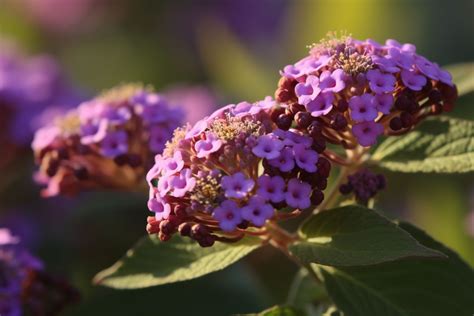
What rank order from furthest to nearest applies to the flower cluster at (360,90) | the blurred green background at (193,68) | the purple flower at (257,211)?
1. the blurred green background at (193,68)
2. the flower cluster at (360,90)
3. the purple flower at (257,211)

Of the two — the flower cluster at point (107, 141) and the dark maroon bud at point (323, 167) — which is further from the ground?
the flower cluster at point (107, 141)

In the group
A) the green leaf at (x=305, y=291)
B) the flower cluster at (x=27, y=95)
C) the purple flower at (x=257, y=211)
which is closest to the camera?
the purple flower at (x=257, y=211)

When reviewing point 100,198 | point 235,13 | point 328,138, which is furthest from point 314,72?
point 235,13

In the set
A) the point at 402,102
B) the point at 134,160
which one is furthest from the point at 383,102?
the point at 134,160

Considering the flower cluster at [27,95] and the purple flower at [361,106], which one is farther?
the flower cluster at [27,95]

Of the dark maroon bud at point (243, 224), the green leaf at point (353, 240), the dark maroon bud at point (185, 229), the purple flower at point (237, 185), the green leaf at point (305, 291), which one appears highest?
the purple flower at point (237, 185)

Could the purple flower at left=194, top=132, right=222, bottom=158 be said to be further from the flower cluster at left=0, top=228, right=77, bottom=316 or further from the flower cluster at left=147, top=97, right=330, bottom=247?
the flower cluster at left=0, top=228, right=77, bottom=316

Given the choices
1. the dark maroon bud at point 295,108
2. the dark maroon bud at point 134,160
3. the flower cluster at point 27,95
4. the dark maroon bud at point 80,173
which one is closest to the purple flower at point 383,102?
the dark maroon bud at point 295,108

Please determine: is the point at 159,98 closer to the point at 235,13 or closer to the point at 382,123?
the point at 382,123

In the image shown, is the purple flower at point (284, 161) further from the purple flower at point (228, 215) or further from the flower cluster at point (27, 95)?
the flower cluster at point (27, 95)
